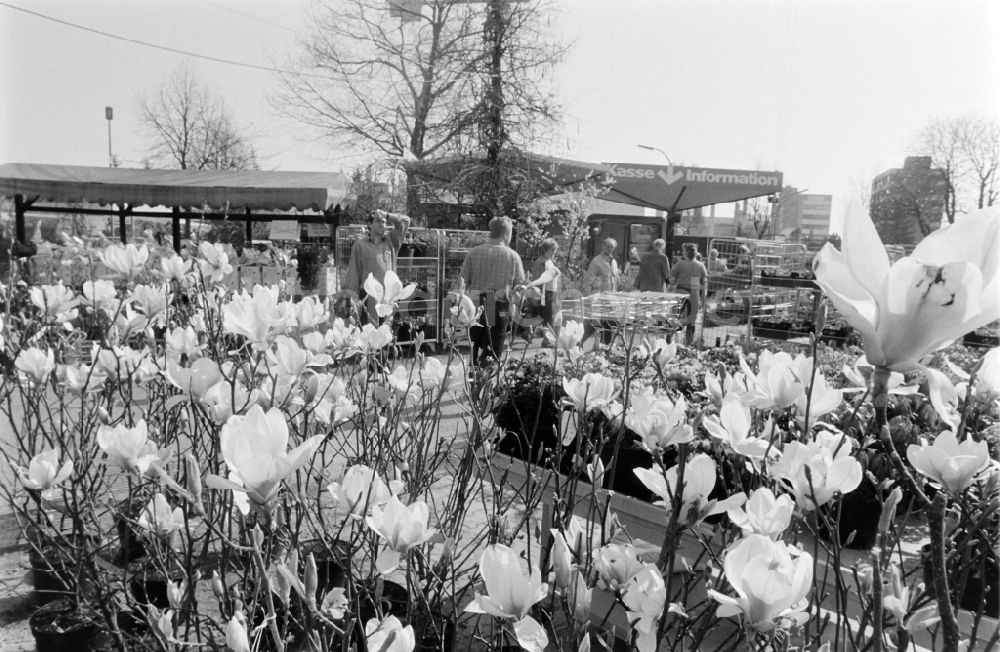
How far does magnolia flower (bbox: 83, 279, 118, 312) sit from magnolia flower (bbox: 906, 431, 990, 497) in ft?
5.88

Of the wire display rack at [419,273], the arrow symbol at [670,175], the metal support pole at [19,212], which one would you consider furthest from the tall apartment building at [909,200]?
the metal support pole at [19,212]

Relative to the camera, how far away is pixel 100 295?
184cm

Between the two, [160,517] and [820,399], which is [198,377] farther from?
[820,399]

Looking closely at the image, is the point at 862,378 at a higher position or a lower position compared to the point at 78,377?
higher

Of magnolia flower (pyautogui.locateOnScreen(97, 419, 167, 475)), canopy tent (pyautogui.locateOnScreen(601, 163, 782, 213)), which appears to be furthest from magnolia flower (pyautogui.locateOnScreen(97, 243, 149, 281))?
canopy tent (pyautogui.locateOnScreen(601, 163, 782, 213))

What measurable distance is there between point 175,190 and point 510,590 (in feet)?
29.2

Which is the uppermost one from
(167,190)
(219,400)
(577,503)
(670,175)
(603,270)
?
(670,175)

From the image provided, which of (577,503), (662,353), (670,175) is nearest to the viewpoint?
(577,503)

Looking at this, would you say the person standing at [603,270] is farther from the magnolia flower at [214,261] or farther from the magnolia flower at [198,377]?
the magnolia flower at [198,377]

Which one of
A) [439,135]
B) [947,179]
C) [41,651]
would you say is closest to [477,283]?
[41,651]

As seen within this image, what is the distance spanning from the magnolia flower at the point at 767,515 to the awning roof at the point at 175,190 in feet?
25.9

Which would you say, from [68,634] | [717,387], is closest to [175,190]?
[68,634]

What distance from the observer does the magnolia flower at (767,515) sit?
743 mm

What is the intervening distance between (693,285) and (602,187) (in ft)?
18.9
